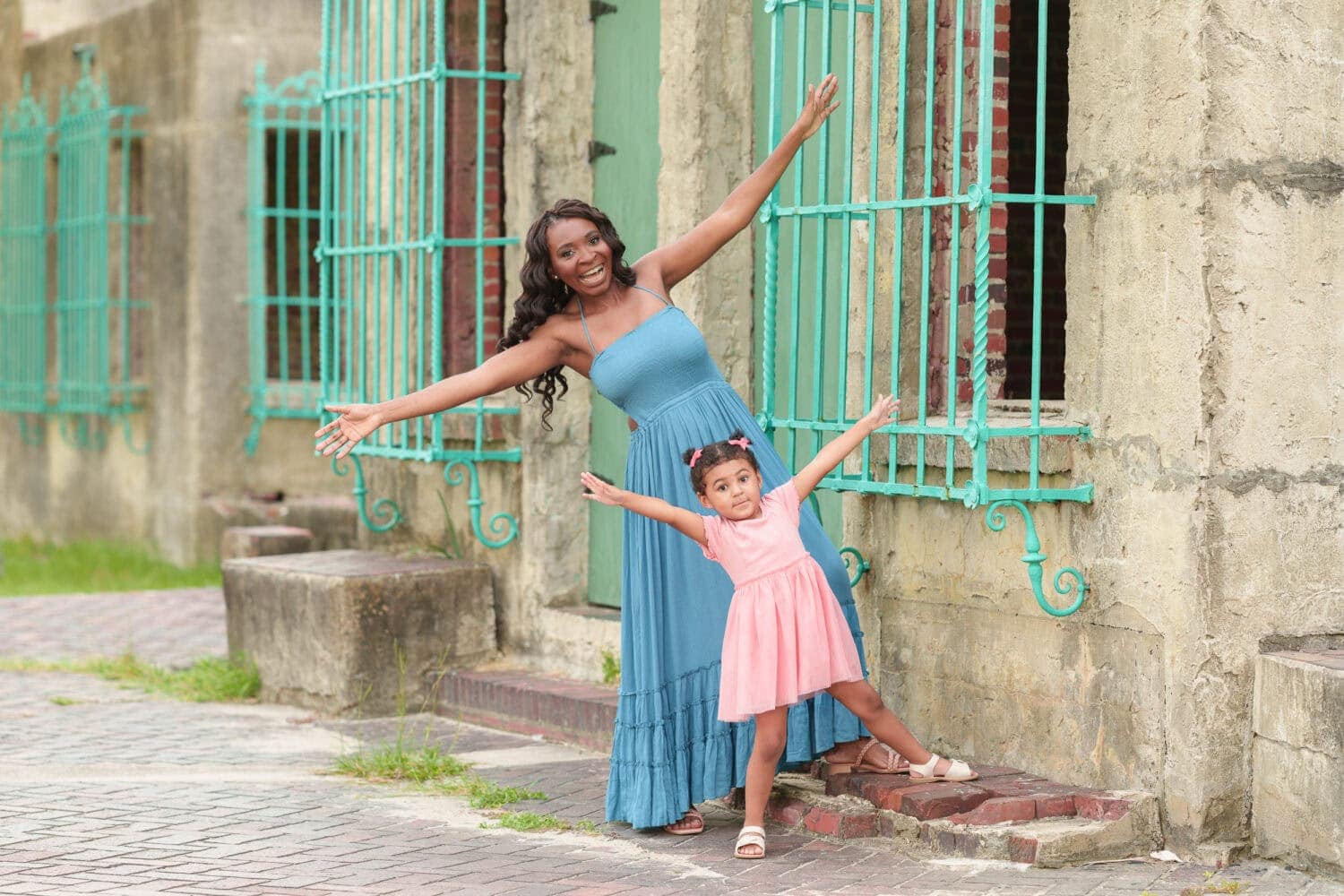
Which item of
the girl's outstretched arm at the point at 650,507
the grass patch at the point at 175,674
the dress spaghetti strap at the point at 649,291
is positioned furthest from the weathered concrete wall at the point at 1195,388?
the grass patch at the point at 175,674

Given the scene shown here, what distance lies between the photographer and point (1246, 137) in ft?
17.2

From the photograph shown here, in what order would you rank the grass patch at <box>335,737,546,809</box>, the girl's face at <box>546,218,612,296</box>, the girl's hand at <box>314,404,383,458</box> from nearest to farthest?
the girl's hand at <box>314,404,383,458</box> → the girl's face at <box>546,218,612,296</box> → the grass patch at <box>335,737,546,809</box>

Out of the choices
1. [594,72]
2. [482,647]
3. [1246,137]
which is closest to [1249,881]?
[1246,137]

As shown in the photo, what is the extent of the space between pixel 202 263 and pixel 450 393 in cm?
800

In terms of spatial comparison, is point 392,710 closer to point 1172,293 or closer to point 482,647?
point 482,647

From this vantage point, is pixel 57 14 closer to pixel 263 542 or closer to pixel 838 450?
pixel 263 542

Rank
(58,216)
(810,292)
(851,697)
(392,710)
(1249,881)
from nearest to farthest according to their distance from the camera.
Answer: (1249,881) → (851,697) → (810,292) → (392,710) → (58,216)

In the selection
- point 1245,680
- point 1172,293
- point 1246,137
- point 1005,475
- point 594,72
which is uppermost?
point 594,72

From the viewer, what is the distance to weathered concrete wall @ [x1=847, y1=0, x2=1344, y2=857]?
5.21 m

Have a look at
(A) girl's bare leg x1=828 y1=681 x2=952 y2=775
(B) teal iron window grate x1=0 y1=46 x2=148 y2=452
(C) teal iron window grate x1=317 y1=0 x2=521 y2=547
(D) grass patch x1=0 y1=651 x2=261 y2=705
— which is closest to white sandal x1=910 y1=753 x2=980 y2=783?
(A) girl's bare leg x1=828 y1=681 x2=952 y2=775

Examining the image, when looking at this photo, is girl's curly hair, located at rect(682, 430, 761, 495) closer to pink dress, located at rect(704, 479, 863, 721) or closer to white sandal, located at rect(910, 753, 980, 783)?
pink dress, located at rect(704, 479, 863, 721)

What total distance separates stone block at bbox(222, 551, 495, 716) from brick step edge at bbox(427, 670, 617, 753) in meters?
0.13

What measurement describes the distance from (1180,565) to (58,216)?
1137cm

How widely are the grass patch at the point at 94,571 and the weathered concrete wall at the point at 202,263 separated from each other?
199mm
